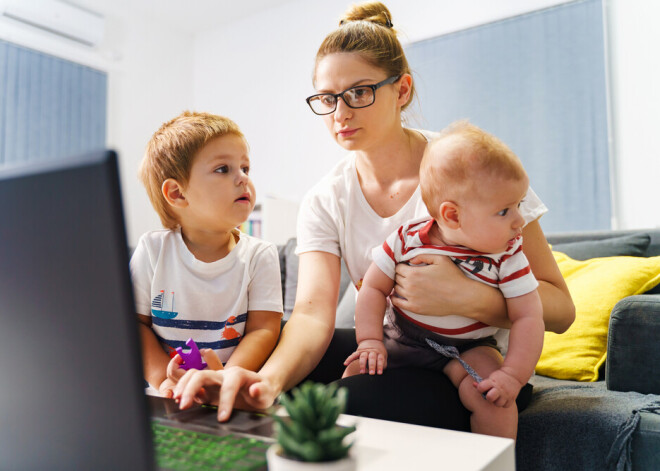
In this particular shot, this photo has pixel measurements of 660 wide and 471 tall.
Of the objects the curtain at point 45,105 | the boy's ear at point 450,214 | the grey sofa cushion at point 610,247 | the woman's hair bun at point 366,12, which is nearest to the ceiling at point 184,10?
the curtain at point 45,105

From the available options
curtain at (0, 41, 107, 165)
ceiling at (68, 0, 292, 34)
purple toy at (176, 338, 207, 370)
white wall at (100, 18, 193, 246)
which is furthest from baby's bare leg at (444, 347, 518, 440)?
ceiling at (68, 0, 292, 34)

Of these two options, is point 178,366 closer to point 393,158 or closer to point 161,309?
point 161,309

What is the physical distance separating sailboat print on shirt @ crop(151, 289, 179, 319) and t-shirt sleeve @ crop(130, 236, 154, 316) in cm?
2

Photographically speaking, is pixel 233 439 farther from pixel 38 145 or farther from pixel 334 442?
pixel 38 145

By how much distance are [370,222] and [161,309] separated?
52 centimetres

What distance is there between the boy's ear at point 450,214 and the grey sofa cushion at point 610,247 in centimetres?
113

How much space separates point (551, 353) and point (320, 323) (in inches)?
32.4

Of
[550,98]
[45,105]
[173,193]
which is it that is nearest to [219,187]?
[173,193]

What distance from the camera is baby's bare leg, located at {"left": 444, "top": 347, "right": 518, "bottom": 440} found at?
999 millimetres

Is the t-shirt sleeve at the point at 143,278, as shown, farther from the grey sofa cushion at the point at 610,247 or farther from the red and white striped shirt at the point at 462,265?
the grey sofa cushion at the point at 610,247

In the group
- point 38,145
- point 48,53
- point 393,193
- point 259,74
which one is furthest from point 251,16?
point 393,193

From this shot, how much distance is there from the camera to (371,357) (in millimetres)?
1047

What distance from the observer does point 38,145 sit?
160 inches

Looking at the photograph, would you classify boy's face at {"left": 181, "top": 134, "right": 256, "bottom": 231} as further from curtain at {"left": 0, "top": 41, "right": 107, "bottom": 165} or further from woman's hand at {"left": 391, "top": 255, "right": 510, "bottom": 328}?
curtain at {"left": 0, "top": 41, "right": 107, "bottom": 165}
